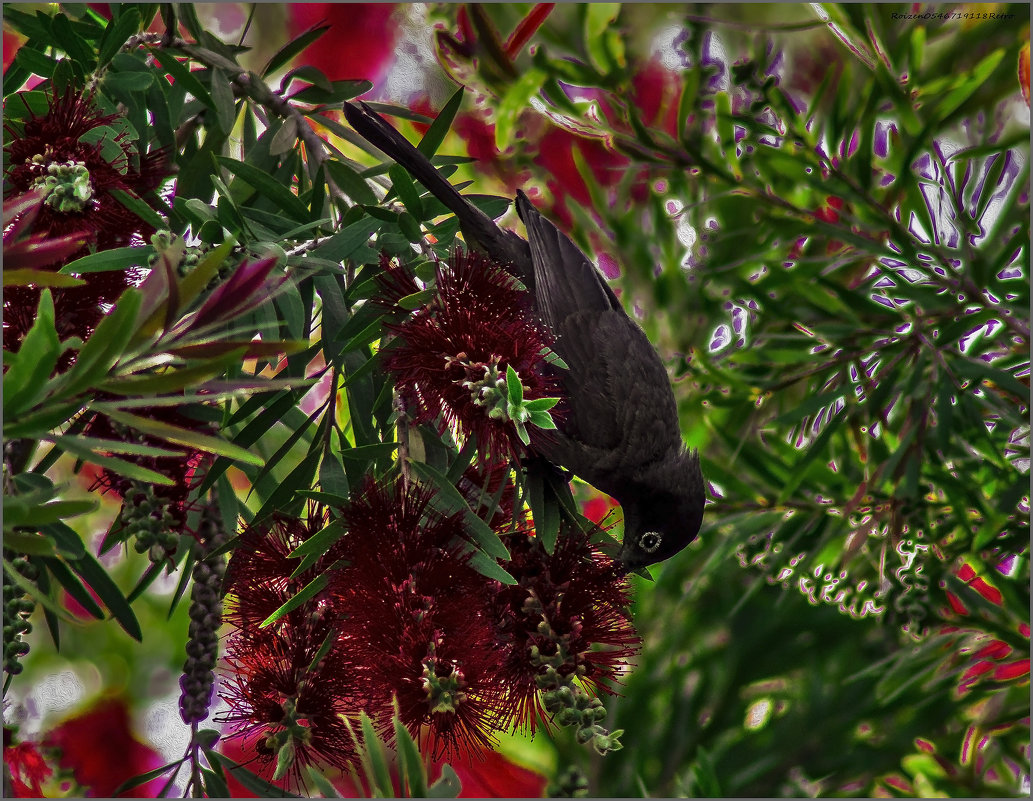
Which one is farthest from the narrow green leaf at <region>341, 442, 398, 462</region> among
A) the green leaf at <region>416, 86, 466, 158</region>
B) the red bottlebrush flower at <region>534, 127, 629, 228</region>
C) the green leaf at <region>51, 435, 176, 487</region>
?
the red bottlebrush flower at <region>534, 127, 629, 228</region>

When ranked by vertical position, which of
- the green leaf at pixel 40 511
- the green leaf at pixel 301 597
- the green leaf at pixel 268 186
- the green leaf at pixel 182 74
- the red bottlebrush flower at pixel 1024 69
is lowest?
the green leaf at pixel 301 597

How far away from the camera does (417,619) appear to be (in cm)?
69

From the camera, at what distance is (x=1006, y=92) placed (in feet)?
5.28

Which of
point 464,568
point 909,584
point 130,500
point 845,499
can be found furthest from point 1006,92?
point 130,500

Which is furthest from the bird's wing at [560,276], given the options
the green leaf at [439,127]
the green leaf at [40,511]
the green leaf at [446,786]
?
the green leaf at [40,511]

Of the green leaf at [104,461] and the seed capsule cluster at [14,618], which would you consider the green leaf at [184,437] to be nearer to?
the green leaf at [104,461]

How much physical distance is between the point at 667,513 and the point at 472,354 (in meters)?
0.76

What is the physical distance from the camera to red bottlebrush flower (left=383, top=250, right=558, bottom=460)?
699 millimetres

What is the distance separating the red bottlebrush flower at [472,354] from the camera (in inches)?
27.5

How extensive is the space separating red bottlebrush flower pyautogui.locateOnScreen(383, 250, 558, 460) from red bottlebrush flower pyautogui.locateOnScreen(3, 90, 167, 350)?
264 mm

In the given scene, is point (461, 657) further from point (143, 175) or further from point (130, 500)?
point (143, 175)

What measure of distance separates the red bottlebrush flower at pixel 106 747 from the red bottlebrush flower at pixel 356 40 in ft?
5.04

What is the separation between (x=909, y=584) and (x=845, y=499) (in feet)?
0.68

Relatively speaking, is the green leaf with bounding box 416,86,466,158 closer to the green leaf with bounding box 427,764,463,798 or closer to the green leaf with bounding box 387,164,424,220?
the green leaf with bounding box 387,164,424,220
